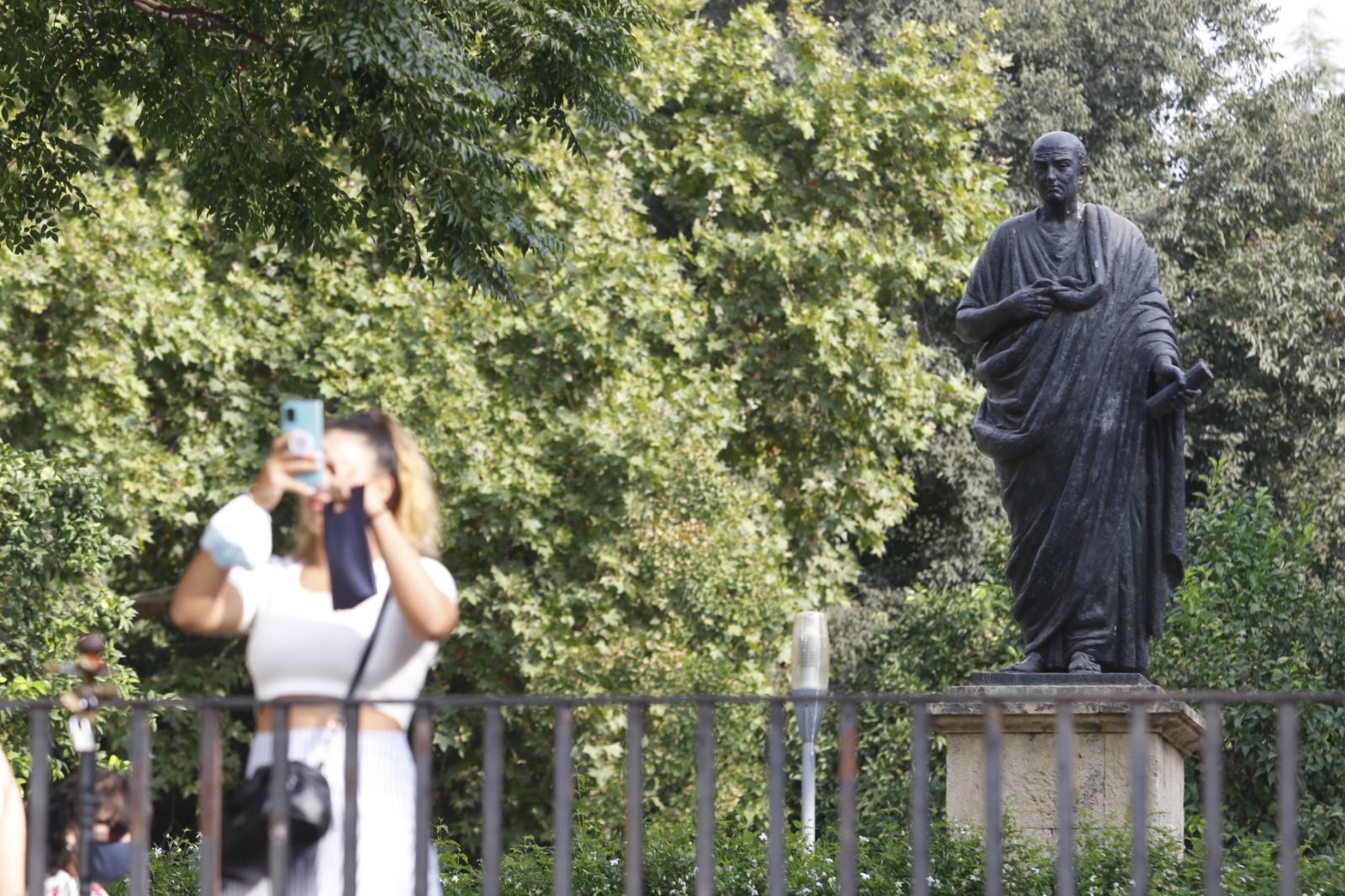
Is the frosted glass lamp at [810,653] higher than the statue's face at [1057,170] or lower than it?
lower

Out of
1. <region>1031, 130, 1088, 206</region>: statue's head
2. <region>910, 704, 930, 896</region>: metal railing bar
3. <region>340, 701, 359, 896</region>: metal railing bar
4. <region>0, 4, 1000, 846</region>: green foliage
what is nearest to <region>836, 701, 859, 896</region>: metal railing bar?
<region>910, 704, 930, 896</region>: metal railing bar

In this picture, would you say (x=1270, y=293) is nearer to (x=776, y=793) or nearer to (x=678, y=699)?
(x=776, y=793)

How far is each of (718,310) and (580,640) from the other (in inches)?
160

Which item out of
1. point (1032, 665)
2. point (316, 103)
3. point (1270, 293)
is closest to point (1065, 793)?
point (1032, 665)

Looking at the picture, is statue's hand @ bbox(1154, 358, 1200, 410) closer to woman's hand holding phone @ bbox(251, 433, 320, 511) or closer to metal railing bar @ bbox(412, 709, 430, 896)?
metal railing bar @ bbox(412, 709, 430, 896)

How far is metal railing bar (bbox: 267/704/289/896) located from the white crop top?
0.08m

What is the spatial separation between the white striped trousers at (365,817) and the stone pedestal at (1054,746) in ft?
14.3

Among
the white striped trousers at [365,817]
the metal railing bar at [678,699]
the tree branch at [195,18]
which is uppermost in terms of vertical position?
the tree branch at [195,18]

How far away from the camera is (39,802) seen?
4.62m

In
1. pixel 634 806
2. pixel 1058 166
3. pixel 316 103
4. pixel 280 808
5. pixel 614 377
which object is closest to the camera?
pixel 280 808

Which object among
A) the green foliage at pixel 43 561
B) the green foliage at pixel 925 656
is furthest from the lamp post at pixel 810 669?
the green foliage at pixel 43 561

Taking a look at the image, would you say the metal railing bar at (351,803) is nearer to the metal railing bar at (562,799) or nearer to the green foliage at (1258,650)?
the metal railing bar at (562,799)

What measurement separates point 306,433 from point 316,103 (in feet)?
21.7

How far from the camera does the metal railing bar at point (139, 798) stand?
4.50 m
